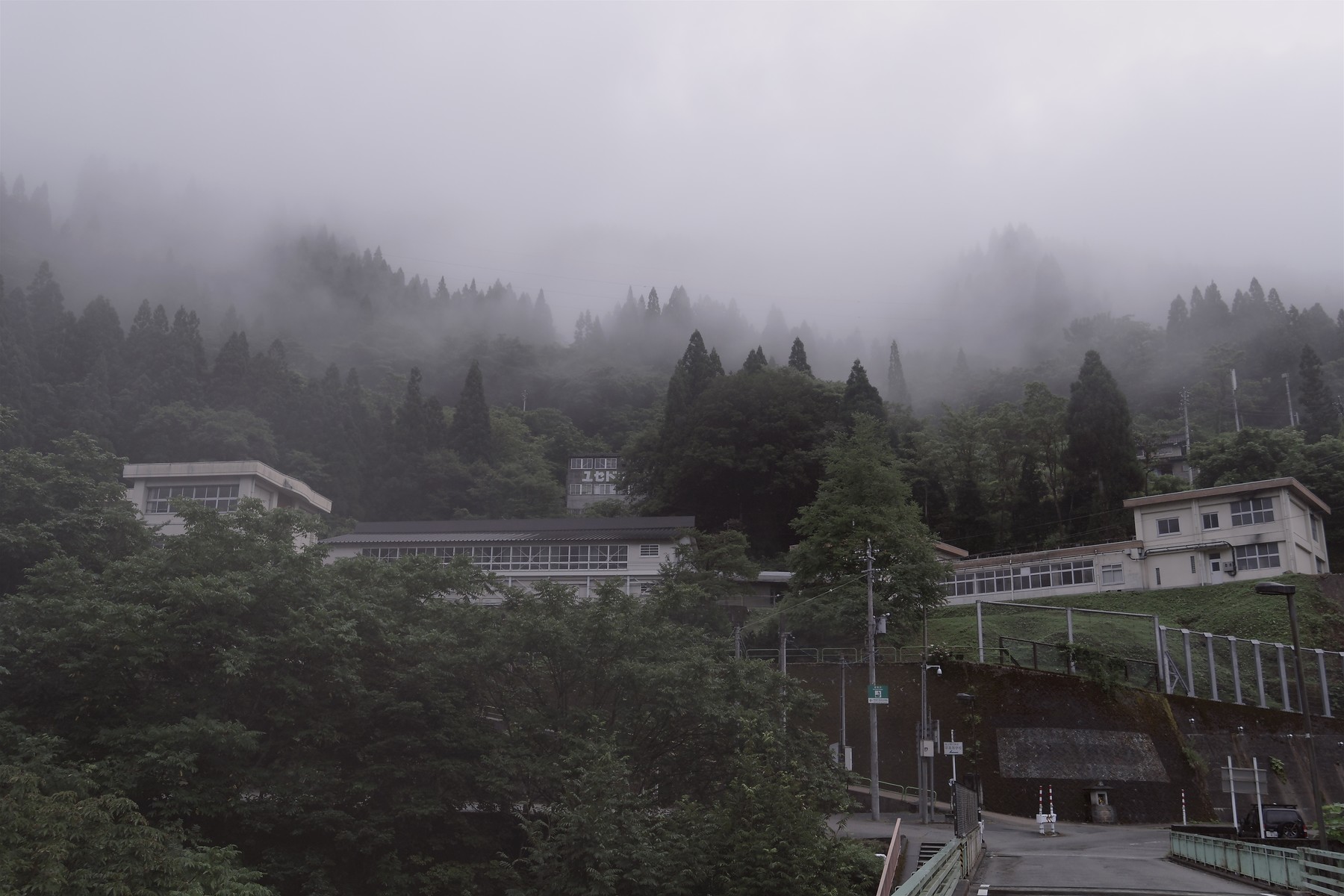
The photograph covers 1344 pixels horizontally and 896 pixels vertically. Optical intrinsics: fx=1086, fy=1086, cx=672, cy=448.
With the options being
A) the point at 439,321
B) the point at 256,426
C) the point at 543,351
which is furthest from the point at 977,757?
the point at 439,321

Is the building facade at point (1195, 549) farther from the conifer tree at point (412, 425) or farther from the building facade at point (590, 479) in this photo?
the building facade at point (590, 479)

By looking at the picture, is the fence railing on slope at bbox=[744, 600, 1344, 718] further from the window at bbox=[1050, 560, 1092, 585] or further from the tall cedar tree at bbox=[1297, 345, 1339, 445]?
the tall cedar tree at bbox=[1297, 345, 1339, 445]

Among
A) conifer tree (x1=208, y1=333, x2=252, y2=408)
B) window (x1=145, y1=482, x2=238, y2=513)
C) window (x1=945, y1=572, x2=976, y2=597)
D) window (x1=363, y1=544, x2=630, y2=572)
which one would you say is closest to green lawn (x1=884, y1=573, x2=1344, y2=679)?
window (x1=945, y1=572, x2=976, y2=597)

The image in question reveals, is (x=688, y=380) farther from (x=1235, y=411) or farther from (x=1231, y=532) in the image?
(x=1235, y=411)

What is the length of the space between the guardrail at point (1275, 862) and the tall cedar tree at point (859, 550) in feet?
68.7

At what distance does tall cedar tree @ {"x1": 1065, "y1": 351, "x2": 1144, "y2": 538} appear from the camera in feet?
211

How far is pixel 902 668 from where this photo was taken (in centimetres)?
4228

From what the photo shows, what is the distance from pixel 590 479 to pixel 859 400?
46461mm

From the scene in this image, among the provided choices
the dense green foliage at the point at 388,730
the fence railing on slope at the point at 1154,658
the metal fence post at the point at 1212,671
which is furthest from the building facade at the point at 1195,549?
the dense green foliage at the point at 388,730

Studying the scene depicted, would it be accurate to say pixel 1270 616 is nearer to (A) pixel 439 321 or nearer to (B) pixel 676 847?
(B) pixel 676 847

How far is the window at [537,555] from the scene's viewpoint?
Answer: 6028 centimetres

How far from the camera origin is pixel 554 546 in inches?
2430

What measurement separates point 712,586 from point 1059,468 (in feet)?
105

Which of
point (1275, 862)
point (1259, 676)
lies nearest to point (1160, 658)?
point (1259, 676)
